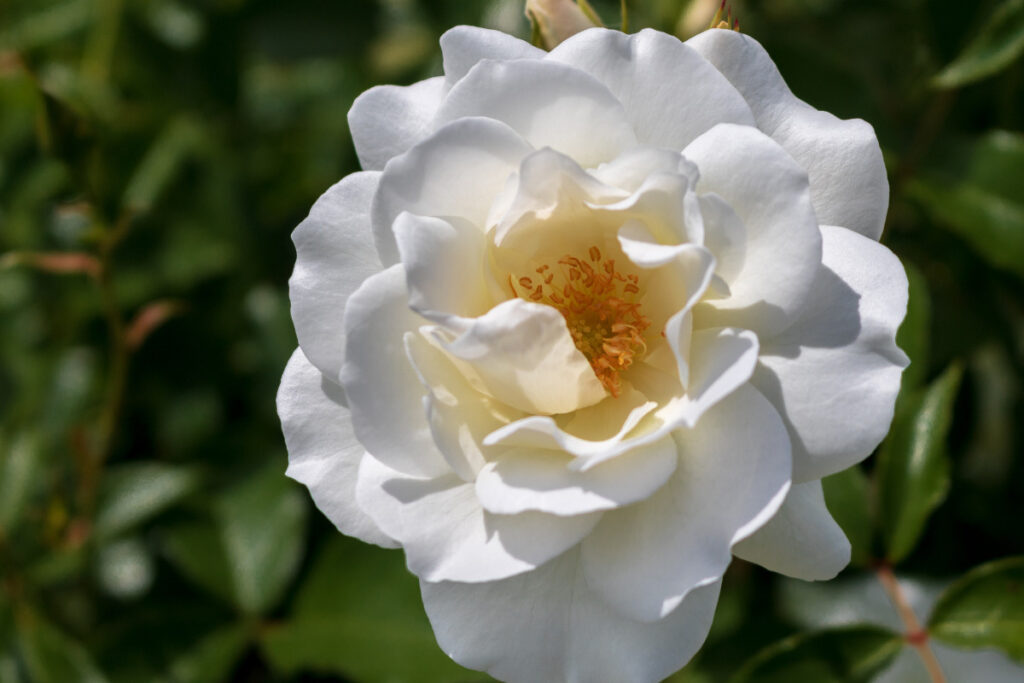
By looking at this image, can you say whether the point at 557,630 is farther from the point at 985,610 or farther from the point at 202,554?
the point at 202,554

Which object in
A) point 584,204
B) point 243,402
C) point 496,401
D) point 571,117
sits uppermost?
point 571,117

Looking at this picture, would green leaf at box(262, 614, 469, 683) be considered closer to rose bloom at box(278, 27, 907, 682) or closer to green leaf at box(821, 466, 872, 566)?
rose bloom at box(278, 27, 907, 682)

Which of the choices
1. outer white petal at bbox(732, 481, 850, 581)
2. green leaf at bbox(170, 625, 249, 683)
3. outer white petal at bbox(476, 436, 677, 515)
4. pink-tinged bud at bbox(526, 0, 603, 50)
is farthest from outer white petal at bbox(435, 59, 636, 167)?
green leaf at bbox(170, 625, 249, 683)

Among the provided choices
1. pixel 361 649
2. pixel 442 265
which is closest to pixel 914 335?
pixel 442 265

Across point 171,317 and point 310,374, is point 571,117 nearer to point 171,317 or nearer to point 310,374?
point 310,374

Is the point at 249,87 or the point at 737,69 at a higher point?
the point at 737,69

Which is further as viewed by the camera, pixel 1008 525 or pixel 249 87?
pixel 249 87

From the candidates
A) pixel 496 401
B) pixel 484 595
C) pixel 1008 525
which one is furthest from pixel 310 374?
pixel 1008 525
